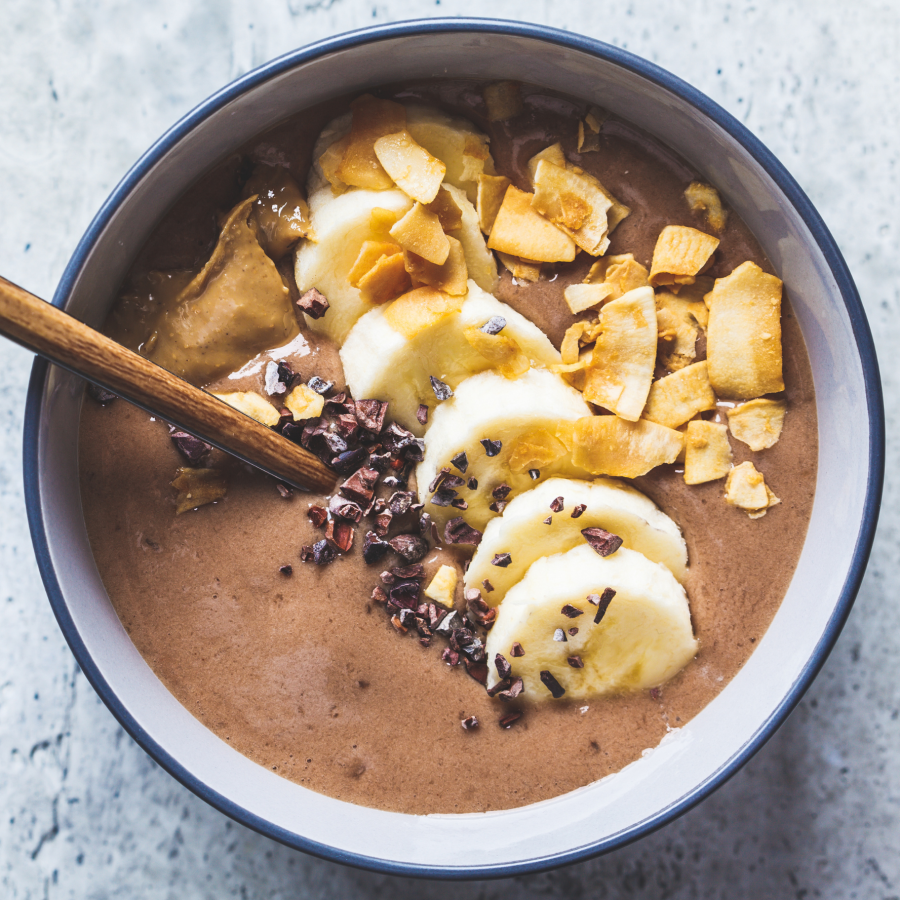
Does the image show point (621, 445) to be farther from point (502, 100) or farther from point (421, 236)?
point (502, 100)

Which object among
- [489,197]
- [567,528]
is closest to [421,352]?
[489,197]

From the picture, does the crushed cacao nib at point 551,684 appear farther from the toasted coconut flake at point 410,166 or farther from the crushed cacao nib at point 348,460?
the toasted coconut flake at point 410,166

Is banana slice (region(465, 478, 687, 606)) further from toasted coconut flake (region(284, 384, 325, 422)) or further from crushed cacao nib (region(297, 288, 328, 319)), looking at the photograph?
crushed cacao nib (region(297, 288, 328, 319))

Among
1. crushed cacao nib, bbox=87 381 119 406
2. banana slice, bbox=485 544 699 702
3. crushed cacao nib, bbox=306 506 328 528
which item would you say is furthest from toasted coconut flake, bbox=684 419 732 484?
crushed cacao nib, bbox=87 381 119 406

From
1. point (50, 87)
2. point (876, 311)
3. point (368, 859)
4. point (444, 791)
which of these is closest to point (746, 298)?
point (876, 311)

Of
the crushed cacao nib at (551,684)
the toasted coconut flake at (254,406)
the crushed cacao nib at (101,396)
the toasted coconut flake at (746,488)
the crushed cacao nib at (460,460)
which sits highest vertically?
the toasted coconut flake at (746,488)

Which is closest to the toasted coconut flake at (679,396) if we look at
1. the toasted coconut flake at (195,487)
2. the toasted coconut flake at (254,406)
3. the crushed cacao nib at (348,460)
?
the crushed cacao nib at (348,460)

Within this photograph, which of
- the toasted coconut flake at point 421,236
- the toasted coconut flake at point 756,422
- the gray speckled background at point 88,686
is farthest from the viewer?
the gray speckled background at point 88,686

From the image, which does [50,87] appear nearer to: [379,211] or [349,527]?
[379,211]
